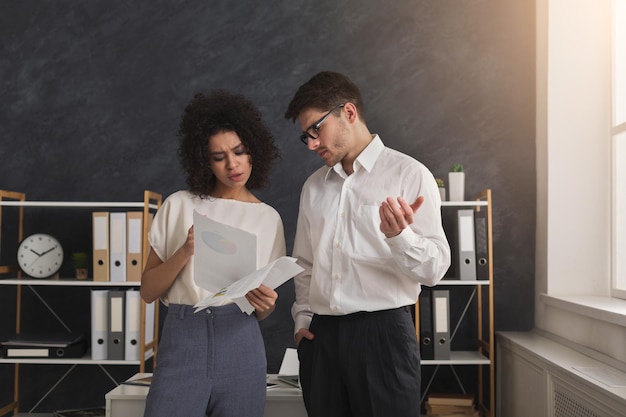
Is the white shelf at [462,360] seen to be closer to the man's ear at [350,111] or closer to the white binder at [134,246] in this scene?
the white binder at [134,246]

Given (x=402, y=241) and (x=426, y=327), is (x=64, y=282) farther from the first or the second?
(x=402, y=241)

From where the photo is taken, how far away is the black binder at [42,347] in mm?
3500

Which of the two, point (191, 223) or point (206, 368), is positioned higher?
point (191, 223)

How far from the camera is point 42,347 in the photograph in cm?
351

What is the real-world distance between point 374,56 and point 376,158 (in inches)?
77.0

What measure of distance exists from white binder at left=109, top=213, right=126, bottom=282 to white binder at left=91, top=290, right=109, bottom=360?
0.46 ft

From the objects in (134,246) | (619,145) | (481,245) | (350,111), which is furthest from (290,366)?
(619,145)

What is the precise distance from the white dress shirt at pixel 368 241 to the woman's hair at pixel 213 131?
25cm

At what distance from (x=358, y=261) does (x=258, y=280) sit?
44cm

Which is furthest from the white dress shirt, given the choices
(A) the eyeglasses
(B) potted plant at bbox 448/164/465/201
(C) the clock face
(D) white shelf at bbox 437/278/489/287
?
(C) the clock face

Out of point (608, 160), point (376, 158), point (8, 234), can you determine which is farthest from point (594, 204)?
point (8, 234)

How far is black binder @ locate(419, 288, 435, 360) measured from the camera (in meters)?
3.47

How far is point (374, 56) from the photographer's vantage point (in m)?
3.87

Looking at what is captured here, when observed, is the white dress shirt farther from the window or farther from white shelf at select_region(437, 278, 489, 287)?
the window
